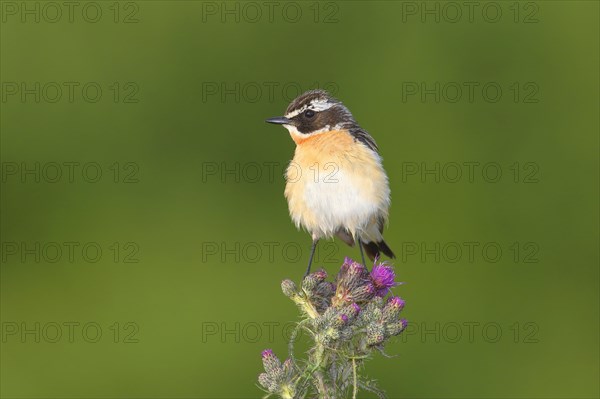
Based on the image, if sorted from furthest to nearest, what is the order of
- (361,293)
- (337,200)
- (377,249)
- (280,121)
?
(377,249)
(280,121)
(337,200)
(361,293)

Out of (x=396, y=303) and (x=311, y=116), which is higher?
(x=311, y=116)

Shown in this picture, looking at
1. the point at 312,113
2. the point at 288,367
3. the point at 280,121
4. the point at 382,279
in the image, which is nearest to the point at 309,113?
the point at 312,113

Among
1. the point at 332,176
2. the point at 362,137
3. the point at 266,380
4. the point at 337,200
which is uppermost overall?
the point at 362,137

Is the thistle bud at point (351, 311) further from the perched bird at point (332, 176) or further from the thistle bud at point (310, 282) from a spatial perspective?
the perched bird at point (332, 176)

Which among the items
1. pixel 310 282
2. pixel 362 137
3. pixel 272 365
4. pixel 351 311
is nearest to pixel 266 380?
pixel 272 365

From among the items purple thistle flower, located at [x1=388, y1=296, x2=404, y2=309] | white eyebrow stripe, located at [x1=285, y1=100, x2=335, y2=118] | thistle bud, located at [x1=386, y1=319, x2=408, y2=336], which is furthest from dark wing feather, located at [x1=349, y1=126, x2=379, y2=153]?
thistle bud, located at [x1=386, y1=319, x2=408, y2=336]

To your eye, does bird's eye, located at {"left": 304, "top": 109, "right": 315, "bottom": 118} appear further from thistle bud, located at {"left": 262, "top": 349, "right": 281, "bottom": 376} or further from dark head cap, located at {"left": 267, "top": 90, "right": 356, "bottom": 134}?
thistle bud, located at {"left": 262, "top": 349, "right": 281, "bottom": 376}

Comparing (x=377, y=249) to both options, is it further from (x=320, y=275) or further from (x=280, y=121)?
(x=320, y=275)

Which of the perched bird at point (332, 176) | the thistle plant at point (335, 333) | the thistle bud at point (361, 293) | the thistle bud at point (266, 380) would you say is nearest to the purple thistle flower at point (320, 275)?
the thistle plant at point (335, 333)

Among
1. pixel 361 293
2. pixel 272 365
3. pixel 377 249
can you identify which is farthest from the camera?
pixel 377 249

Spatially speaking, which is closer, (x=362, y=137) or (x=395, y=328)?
(x=395, y=328)
